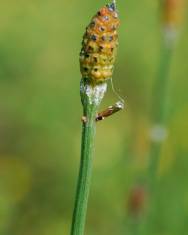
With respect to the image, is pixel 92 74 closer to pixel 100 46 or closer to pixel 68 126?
pixel 100 46

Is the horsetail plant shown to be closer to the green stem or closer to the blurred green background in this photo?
the green stem

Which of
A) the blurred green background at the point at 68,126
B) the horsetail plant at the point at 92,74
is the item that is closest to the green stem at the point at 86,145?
the horsetail plant at the point at 92,74

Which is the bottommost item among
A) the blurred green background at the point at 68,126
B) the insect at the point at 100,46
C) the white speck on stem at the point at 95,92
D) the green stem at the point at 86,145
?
the blurred green background at the point at 68,126

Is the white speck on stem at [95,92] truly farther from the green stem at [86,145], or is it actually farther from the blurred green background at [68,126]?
the blurred green background at [68,126]

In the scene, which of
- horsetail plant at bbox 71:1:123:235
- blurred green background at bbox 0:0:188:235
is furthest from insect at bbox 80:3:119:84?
blurred green background at bbox 0:0:188:235

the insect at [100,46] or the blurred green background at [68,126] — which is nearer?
the insect at [100,46]

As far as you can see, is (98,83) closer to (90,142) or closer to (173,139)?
(90,142)

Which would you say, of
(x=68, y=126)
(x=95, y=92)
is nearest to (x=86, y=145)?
(x=95, y=92)
